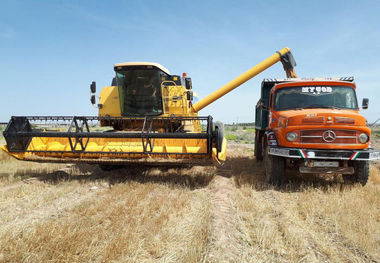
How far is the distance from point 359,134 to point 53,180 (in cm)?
695

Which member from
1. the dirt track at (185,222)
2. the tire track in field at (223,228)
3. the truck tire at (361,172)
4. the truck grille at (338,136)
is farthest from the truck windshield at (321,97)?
the tire track in field at (223,228)

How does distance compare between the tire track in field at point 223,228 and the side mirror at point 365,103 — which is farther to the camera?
the side mirror at point 365,103

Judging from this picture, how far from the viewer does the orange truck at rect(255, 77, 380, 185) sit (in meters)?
4.68

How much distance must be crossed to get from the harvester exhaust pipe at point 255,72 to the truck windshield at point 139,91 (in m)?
2.18

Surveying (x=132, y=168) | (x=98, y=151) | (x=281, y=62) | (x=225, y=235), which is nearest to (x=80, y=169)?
(x=132, y=168)

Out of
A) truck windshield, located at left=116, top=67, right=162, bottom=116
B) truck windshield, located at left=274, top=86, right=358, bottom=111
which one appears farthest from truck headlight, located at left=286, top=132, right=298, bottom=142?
truck windshield, located at left=116, top=67, right=162, bottom=116

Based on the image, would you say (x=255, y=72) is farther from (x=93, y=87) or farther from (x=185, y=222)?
(x=185, y=222)

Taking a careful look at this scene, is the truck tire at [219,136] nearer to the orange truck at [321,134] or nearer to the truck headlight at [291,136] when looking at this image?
the orange truck at [321,134]

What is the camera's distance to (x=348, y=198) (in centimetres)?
401

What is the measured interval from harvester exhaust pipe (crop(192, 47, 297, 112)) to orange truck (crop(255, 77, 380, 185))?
3511mm

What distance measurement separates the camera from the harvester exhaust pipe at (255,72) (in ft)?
28.7

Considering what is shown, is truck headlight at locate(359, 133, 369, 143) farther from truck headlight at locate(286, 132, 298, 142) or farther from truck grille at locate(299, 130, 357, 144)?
truck headlight at locate(286, 132, 298, 142)

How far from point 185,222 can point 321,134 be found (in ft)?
11.4

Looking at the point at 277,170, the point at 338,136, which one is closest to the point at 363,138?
the point at 338,136
